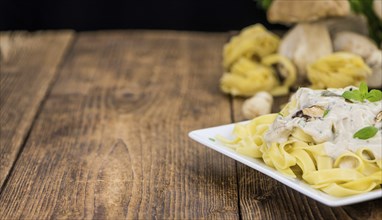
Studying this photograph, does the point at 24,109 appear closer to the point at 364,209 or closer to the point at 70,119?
the point at 70,119

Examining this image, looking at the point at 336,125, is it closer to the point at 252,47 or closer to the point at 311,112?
the point at 311,112

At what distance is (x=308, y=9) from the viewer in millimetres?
2031

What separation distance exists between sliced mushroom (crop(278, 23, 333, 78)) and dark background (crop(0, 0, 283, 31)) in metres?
1.45

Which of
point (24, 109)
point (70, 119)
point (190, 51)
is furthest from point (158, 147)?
point (190, 51)

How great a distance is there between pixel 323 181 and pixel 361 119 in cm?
15

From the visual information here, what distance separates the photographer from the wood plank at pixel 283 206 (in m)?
1.39

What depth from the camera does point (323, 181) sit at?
4.38 ft

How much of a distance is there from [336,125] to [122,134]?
0.62 meters

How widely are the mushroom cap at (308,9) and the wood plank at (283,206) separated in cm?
63

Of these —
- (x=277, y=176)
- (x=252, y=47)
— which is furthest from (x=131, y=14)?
(x=277, y=176)

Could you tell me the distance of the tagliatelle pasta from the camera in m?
1.33

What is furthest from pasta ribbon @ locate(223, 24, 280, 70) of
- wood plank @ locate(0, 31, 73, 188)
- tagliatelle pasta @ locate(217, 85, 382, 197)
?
tagliatelle pasta @ locate(217, 85, 382, 197)

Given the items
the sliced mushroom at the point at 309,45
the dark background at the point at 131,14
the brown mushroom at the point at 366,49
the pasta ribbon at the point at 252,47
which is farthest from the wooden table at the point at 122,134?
the dark background at the point at 131,14

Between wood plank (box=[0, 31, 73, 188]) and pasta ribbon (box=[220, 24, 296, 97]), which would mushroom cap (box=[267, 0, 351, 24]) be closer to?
pasta ribbon (box=[220, 24, 296, 97])
